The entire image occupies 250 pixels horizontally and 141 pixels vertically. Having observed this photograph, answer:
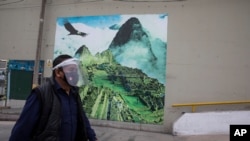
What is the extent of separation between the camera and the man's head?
127 inches

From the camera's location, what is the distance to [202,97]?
11578 millimetres

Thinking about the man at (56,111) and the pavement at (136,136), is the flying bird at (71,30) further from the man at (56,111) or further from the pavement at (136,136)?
the man at (56,111)

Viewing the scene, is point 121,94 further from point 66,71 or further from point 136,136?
point 66,71

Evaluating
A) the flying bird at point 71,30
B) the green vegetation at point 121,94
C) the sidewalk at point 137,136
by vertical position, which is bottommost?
the sidewalk at point 137,136

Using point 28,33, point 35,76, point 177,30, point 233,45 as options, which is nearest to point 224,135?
point 233,45

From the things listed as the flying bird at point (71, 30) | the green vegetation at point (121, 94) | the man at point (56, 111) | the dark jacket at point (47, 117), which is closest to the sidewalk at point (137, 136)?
the green vegetation at point (121, 94)

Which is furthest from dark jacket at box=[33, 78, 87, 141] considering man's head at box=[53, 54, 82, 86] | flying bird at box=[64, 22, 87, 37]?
flying bird at box=[64, 22, 87, 37]

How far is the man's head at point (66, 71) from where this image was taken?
3.22 meters

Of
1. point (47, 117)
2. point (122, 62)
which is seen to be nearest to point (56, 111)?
point (47, 117)

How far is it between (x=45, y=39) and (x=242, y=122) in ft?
26.8

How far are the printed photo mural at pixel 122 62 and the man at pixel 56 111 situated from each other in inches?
342

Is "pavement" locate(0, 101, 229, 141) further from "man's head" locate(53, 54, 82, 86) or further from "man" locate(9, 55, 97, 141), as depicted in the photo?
"man's head" locate(53, 54, 82, 86)

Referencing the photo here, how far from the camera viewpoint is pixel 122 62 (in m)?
12.5

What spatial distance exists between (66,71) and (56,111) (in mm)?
422
